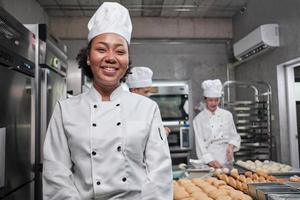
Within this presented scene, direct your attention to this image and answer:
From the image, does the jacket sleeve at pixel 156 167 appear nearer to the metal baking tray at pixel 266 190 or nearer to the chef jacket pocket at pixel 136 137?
the chef jacket pocket at pixel 136 137

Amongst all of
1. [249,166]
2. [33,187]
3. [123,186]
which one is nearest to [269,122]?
[249,166]

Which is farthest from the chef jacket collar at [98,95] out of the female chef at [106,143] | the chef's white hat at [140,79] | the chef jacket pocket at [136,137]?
the chef's white hat at [140,79]

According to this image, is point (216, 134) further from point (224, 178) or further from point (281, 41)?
point (281, 41)

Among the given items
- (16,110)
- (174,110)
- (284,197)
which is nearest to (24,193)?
(16,110)

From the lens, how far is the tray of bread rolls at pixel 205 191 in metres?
1.40

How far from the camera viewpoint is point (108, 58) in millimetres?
1126

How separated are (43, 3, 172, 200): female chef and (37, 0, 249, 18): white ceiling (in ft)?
11.6

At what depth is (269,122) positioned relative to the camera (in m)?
3.73

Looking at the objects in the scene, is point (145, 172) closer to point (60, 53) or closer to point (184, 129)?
point (60, 53)

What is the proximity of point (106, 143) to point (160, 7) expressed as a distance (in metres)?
4.01

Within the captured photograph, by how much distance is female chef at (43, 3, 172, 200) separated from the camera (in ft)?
3.63

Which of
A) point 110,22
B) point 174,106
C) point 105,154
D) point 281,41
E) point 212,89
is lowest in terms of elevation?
point 105,154

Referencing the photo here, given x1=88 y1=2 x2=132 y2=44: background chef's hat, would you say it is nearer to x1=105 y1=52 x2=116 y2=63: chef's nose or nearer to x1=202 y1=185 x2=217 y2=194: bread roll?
x1=105 y1=52 x2=116 y2=63: chef's nose

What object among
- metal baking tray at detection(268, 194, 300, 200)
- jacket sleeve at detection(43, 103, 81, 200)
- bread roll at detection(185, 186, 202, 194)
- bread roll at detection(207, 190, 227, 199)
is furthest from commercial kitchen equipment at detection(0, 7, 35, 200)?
metal baking tray at detection(268, 194, 300, 200)
